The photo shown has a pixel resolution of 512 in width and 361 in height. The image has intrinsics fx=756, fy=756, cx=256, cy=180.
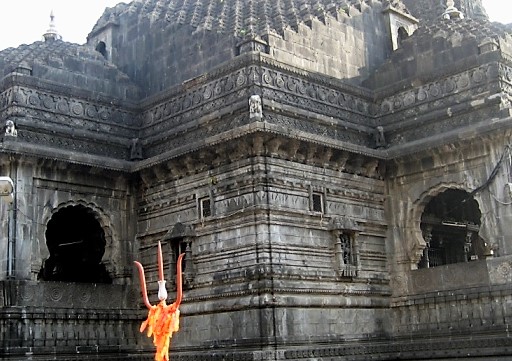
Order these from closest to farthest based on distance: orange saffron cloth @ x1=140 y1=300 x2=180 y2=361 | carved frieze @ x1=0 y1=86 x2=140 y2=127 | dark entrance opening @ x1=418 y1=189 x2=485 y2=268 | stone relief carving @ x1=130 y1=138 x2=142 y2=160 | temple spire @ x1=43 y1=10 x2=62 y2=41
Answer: orange saffron cloth @ x1=140 y1=300 x2=180 y2=361 → carved frieze @ x1=0 y1=86 x2=140 y2=127 → stone relief carving @ x1=130 y1=138 x2=142 y2=160 → dark entrance opening @ x1=418 y1=189 x2=485 y2=268 → temple spire @ x1=43 y1=10 x2=62 y2=41

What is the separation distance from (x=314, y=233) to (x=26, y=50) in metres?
9.30

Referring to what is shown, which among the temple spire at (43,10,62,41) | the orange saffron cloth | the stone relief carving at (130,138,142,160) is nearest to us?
the orange saffron cloth

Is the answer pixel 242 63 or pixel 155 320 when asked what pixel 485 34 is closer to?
pixel 242 63

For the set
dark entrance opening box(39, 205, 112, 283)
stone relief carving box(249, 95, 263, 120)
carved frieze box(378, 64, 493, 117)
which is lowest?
dark entrance opening box(39, 205, 112, 283)

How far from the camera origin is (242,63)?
56.5ft

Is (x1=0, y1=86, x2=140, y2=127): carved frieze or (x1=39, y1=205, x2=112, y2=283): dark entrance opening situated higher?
(x1=0, y1=86, x2=140, y2=127): carved frieze

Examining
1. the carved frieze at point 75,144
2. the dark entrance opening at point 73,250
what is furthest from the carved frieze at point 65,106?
the dark entrance opening at point 73,250

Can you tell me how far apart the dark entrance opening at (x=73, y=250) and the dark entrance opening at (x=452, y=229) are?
28.7 feet

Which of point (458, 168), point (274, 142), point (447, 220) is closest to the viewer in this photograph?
point (274, 142)

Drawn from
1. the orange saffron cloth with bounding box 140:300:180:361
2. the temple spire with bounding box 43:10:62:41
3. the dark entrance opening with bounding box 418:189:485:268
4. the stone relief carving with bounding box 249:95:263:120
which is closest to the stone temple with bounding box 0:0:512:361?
the stone relief carving with bounding box 249:95:263:120

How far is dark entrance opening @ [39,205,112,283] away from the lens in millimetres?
19719

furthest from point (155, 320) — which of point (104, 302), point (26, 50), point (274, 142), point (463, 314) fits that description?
point (26, 50)

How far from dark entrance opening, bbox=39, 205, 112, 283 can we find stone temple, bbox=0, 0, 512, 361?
59 mm

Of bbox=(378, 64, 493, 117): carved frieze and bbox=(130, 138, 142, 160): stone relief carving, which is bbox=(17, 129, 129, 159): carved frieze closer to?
bbox=(130, 138, 142, 160): stone relief carving
